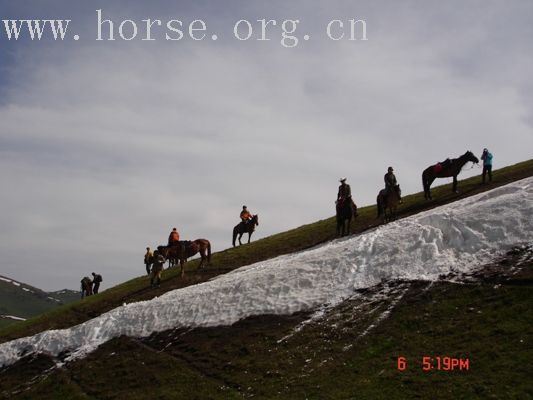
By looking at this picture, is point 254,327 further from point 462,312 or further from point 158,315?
point 462,312

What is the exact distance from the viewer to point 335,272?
3147cm

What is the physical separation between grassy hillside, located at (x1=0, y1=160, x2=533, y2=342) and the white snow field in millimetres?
4827

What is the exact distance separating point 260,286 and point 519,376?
17.3 metres

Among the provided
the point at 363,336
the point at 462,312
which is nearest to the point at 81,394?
the point at 363,336

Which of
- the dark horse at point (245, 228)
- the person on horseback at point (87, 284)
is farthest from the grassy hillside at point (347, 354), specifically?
the person on horseback at point (87, 284)

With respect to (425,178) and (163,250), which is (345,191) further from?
(163,250)

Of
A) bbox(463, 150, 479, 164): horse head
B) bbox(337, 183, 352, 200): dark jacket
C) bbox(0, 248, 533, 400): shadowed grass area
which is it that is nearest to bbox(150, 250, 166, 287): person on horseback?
bbox(0, 248, 533, 400): shadowed grass area

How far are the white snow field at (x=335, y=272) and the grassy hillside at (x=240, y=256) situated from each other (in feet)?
15.8

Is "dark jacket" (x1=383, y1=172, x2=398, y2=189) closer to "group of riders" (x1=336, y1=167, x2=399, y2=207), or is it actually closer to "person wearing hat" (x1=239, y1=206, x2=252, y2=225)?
"group of riders" (x1=336, y1=167, x2=399, y2=207)

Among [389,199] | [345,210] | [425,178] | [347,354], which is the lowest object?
[347,354]

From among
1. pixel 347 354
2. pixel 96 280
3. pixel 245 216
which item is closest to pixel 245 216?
pixel 245 216

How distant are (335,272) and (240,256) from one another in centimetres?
1737

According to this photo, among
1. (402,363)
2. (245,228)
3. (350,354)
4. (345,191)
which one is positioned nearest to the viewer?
(402,363)
